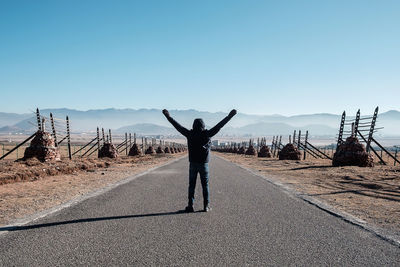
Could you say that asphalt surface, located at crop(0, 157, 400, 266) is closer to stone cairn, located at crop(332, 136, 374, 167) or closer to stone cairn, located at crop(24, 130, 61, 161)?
stone cairn, located at crop(24, 130, 61, 161)

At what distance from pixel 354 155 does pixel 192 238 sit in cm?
1763

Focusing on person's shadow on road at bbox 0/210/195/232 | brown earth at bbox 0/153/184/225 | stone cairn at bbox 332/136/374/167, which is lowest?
brown earth at bbox 0/153/184/225

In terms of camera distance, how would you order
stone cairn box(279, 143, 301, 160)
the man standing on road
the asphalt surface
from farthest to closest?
stone cairn box(279, 143, 301, 160), the man standing on road, the asphalt surface

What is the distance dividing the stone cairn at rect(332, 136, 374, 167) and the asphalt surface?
46.2ft

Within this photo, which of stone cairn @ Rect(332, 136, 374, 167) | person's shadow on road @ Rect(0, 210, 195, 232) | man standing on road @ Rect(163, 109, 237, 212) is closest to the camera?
person's shadow on road @ Rect(0, 210, 195, 232)

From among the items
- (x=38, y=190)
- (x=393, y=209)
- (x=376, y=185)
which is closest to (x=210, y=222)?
(x=393, y=209)

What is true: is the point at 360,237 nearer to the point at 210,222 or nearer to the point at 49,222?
the point at 210,222

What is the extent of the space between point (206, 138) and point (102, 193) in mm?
3919

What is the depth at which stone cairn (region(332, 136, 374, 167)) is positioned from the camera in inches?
774

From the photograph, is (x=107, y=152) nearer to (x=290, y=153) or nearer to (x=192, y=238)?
(x=290, y=153)

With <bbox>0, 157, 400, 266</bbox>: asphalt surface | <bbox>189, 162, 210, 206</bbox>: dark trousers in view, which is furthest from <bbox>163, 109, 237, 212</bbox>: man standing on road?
<bbox>0, 157, 400, 266</bbox>: asphalt surface

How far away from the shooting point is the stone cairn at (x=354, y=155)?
19.7 m

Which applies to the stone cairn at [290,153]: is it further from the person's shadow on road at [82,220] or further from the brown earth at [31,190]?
the person's shadow on road at [82,220]

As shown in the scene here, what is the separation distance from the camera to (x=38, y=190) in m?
9.80
